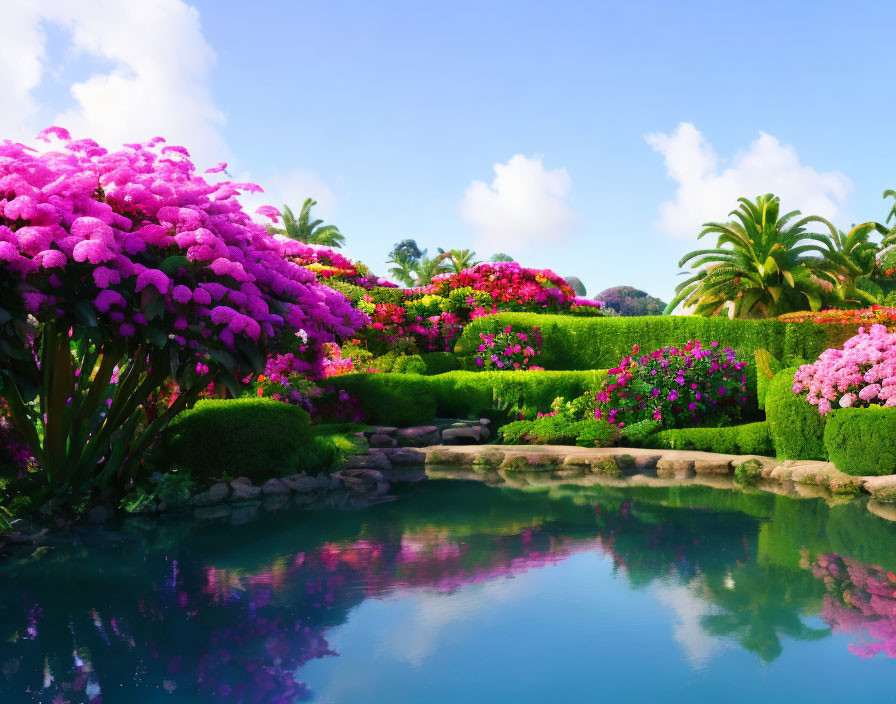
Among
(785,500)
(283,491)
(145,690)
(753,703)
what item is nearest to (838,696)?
(753,703)

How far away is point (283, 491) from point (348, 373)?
18.4 feet

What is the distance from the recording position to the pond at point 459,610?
374 cm

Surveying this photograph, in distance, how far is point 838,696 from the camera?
11.8 feet

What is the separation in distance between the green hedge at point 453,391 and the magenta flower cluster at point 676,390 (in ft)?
1.89

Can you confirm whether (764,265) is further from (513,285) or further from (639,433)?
(639,433)

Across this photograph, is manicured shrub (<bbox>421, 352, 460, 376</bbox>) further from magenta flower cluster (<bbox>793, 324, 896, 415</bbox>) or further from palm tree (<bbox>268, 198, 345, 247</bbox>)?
palm tree (<bbox>268, 198, 345, 247</bbox>)

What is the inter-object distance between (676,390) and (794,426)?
8.09ft

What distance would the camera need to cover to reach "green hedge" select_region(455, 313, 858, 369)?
16422 mm

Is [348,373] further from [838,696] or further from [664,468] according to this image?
[838,696]

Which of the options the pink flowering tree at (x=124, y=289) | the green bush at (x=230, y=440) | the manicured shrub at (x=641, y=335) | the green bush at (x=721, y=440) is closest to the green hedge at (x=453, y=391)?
the green bush at (x=721, y=440)

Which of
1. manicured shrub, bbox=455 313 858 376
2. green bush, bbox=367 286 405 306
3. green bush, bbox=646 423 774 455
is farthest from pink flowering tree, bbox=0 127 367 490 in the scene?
green bush, bbox=367 286 405 306

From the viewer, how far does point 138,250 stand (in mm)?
6031

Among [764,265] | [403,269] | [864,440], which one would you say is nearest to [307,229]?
[403,269]

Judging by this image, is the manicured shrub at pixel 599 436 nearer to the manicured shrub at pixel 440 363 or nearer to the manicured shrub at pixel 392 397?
the manicured shrub at pixel 392 397
